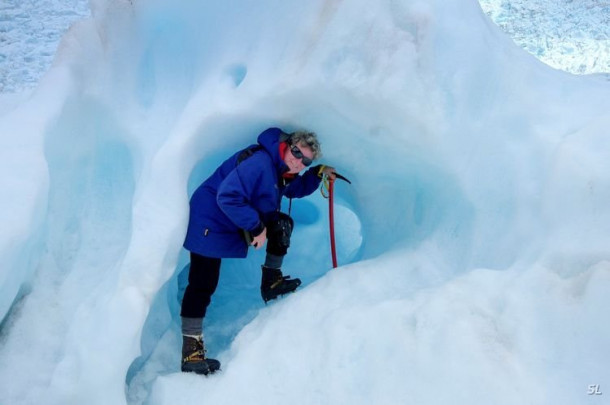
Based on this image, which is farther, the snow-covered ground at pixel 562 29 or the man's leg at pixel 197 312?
the snow-covered ground at pixel 562 29

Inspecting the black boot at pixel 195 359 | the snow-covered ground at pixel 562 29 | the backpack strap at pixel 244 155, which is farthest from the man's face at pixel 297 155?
the snow-covered ground at pixel 562 29

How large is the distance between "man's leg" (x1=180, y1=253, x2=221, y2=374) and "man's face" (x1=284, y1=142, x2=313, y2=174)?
1.82 feet

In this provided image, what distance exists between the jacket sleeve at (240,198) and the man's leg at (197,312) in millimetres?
268

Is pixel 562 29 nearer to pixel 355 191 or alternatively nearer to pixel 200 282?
pixel 355 191

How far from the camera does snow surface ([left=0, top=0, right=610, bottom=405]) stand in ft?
5.32

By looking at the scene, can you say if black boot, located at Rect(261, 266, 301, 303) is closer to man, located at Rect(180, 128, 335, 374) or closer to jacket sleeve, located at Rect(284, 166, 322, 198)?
man, located at Rect(180, 128, 335, 374)

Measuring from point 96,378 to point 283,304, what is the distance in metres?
0.81

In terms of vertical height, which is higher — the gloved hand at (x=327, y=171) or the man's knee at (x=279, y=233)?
the gloved hand at (x=327, y=171)

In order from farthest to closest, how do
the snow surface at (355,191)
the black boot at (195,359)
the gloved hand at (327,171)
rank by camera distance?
the gloved hand at (327,171), the black boot at (195,359), the snow surface at (355,191)

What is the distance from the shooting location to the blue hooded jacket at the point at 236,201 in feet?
6.86

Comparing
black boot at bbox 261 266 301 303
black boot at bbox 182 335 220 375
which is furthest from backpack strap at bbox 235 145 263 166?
black boot at bbox 182 335 220 375

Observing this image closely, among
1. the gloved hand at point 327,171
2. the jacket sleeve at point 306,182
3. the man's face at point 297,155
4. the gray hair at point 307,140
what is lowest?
the jacket sleeve at point 306,182

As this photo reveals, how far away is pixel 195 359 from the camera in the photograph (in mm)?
2096

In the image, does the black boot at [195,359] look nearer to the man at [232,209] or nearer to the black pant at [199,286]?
the man at [232,209]
